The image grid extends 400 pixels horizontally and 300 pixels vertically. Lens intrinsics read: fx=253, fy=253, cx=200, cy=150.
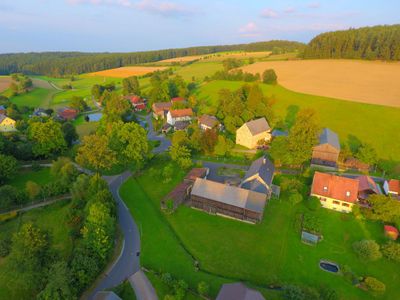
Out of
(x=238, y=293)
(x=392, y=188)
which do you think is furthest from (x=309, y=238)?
(x=392, y=188)

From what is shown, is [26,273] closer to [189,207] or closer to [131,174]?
[189,207]

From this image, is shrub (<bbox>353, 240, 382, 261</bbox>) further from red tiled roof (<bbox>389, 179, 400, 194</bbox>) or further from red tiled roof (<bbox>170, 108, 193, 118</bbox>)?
red tiled roof (<bbox>170, 108, 193, 118</bbox>)

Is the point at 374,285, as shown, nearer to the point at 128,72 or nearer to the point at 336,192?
the point at 336,192

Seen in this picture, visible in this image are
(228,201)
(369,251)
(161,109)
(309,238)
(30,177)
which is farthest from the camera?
(161,109)

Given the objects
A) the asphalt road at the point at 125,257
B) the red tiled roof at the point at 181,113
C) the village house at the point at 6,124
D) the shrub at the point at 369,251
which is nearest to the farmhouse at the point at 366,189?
the shrub at the point at 369,251

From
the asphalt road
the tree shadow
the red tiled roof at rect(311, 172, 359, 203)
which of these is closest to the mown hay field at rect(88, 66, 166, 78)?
the tree shadow

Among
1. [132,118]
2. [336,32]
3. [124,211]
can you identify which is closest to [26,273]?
[124,211]

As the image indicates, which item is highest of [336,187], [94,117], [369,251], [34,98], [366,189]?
[34,98]
